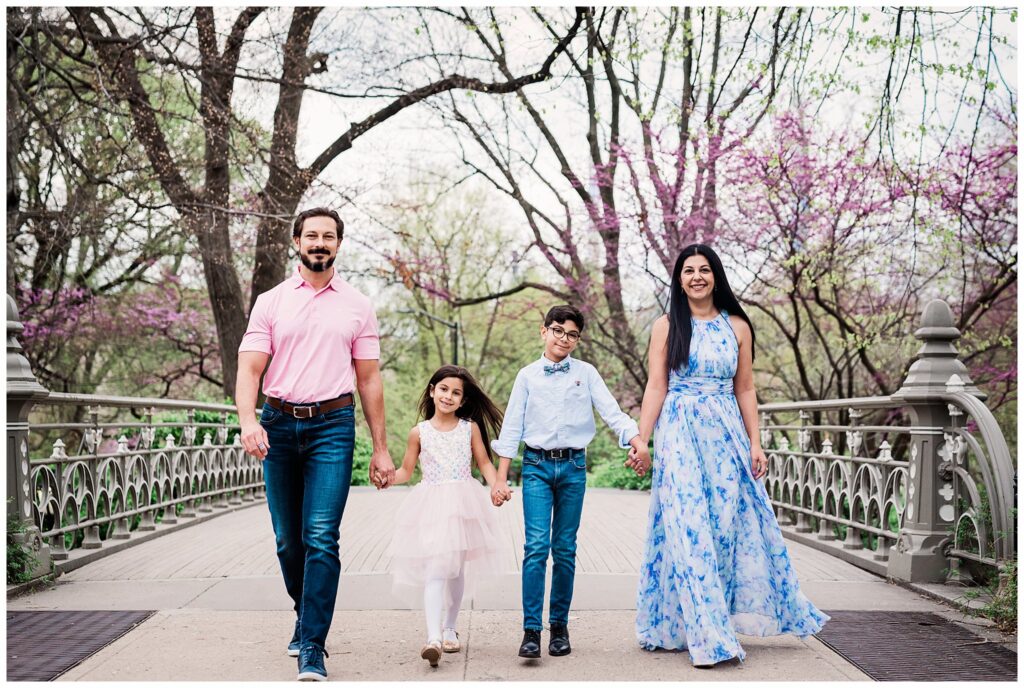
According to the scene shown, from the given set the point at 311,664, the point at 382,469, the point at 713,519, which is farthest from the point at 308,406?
the point at 713,519

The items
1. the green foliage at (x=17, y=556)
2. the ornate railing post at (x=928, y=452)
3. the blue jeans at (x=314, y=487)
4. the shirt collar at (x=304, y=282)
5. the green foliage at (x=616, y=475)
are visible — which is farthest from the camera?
the green foliage at (x=616, y=475)

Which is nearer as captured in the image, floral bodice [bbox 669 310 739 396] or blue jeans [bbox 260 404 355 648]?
blue jeans [bbox 260 404 355 648]

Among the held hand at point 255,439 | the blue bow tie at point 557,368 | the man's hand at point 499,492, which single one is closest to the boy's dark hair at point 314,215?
the held hand at point 255,439

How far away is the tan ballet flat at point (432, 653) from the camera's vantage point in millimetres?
4742

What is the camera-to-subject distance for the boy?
5102 mm

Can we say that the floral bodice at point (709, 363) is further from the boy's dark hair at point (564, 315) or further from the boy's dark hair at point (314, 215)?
the boy's dark hair at point (314, 215)

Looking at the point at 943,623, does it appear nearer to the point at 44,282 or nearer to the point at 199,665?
the point at 199,665

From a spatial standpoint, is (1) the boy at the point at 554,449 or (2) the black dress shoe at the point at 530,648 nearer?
(2) the black dress shoe at the point at 530,648

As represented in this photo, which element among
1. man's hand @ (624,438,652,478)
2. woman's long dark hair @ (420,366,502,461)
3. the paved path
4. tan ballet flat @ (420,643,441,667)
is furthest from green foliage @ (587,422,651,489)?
tan ballet flat @ (420,643,441,667)

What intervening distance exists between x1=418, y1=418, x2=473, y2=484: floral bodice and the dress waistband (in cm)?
104

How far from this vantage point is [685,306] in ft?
17.7

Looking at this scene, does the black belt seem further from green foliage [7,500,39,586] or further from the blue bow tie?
green foliage [7,500,39,586]

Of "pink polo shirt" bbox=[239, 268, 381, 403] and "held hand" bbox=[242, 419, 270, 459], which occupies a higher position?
"pink polo shirt" bbox=[239, 268, 381, 403]

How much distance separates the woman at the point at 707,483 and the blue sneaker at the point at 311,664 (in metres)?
1.55
